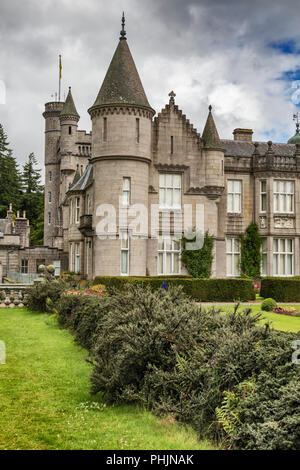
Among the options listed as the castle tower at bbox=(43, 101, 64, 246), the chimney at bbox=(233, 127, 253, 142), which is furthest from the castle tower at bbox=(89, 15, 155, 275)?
the castle tower at bbox=(43, 101, 64, 246)

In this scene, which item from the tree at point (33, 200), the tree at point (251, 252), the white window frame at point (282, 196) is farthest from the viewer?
the tree at point (33, 200)

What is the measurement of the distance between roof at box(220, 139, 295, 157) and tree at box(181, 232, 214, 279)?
7.43m

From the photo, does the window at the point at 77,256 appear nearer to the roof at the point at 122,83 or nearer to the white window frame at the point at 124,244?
the white window frame at the point at 124,244

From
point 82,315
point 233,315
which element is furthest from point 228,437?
point 82,315

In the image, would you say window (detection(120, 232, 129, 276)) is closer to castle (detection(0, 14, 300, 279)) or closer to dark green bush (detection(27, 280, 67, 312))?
castle (detection(0, 14, 300, 279))

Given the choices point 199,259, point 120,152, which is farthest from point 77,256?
point 120,152

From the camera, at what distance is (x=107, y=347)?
29.6 feet

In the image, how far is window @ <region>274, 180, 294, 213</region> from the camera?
3059 cm

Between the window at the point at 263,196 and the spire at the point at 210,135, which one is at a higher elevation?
the spire at the point at 210,135

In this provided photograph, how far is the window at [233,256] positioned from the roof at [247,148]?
5.73 metres

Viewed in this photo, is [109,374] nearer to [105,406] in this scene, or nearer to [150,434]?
[105,406]

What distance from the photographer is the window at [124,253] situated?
2608 centimetres

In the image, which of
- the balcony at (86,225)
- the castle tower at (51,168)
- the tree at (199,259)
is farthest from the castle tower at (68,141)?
the tree at (199,259)

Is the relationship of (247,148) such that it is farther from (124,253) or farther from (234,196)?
(124,253)
